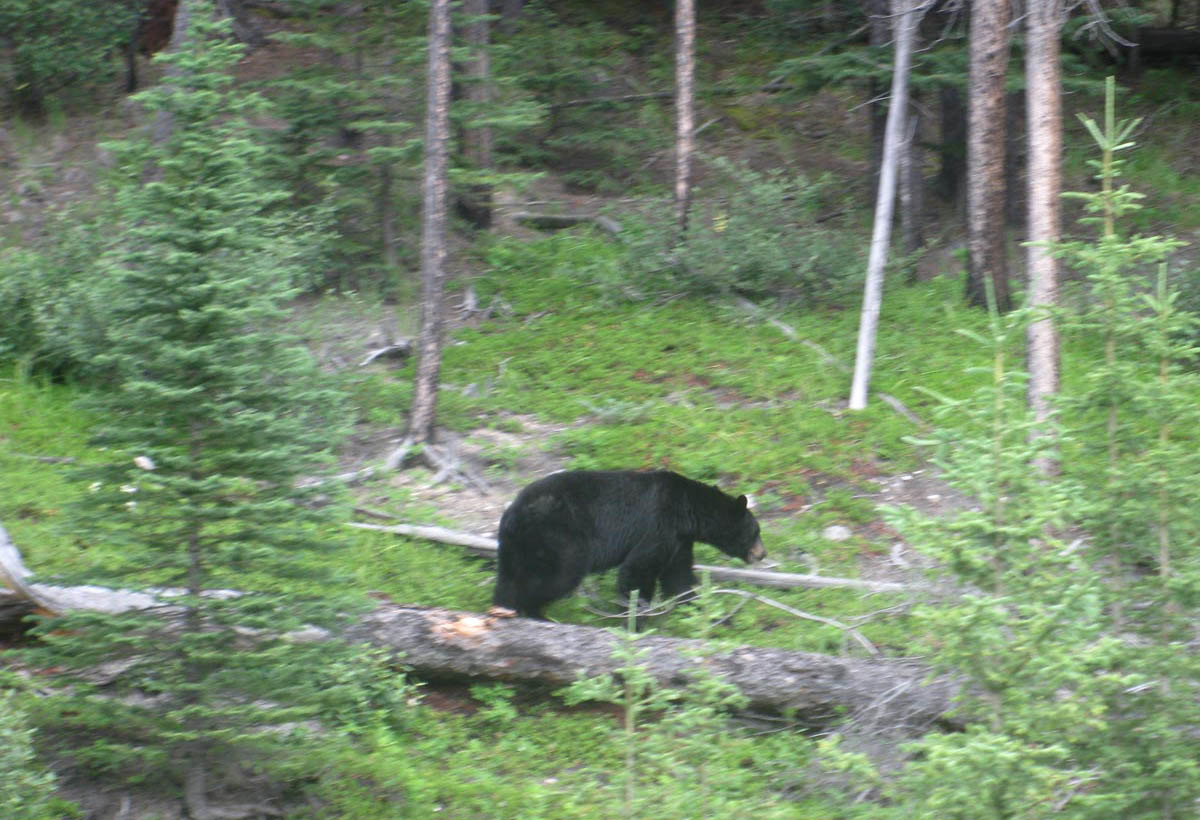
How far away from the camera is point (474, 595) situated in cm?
912

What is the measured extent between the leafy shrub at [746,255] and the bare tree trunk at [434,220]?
12.5ft

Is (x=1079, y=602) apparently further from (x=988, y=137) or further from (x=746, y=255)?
(x=746, y=255)

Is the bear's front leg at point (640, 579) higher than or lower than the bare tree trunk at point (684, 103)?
lower

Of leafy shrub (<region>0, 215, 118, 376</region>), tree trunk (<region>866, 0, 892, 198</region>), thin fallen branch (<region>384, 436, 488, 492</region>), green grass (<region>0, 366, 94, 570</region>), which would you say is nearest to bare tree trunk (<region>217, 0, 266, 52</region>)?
leafy shrub (<region>0, 215, 118, 376</region>)

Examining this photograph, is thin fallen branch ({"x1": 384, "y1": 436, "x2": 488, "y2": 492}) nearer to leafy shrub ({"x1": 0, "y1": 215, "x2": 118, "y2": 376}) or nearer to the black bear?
the black bear

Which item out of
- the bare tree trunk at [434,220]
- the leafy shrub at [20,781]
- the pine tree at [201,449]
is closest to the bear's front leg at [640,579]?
the pine tree at [201,449]

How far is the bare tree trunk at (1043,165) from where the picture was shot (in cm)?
982

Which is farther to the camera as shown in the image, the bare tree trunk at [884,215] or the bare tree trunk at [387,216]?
the bare tree trunk at [387,216]

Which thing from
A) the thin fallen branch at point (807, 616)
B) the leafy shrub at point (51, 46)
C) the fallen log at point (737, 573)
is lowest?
the thin fallen branch at point (807, 616)

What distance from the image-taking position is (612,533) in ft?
28.5

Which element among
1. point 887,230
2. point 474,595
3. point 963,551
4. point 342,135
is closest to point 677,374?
point 887,230

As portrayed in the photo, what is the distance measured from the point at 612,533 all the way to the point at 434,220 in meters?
4.05

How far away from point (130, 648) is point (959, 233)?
40.5ft

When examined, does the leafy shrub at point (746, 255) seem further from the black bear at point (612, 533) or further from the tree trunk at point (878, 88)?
the black bear at point (612, 533)
